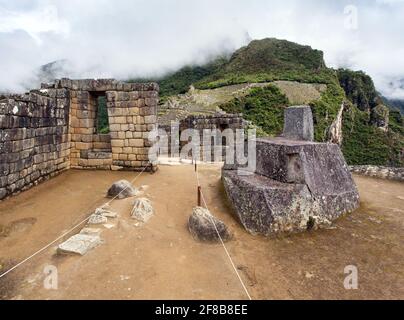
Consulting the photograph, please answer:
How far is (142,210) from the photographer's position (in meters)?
5.13

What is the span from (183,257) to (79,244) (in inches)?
57.3

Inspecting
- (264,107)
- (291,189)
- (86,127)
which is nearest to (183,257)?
(291,189)

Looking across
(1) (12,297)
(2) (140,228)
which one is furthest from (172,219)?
(1) (12,297)

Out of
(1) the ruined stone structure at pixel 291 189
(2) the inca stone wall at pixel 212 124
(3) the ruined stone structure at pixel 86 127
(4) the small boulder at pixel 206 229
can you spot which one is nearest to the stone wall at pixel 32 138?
(3) the ruined stone structure at pixel 86 127

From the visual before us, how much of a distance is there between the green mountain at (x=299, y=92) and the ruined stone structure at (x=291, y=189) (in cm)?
2333

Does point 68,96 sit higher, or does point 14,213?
point 68,96

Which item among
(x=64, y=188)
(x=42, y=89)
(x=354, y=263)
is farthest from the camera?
(x=42, y=89)

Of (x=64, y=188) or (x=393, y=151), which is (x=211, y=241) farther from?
(x=393, y=151)

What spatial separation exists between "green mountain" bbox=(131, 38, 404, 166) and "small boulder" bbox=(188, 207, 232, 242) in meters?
25.0

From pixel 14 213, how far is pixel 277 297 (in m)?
4.83

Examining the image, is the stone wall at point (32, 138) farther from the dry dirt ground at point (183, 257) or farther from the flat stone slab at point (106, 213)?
the flat stone slab at point (106, 213)

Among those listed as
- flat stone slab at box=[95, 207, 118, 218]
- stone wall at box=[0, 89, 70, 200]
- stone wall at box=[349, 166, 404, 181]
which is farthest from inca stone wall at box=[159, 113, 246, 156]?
flat stone slab at box=[95, 207, 118, 218]

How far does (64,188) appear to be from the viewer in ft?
22.5

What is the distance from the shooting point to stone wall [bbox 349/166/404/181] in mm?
8578
